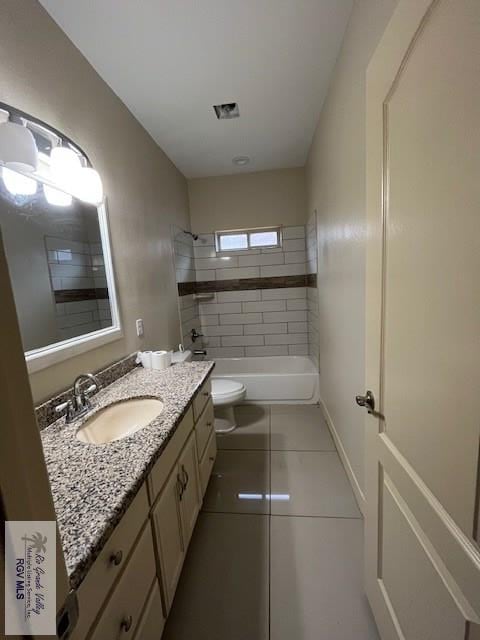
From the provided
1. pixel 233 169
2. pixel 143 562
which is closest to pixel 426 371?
pixel 143 562

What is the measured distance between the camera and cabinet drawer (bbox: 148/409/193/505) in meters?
0.93

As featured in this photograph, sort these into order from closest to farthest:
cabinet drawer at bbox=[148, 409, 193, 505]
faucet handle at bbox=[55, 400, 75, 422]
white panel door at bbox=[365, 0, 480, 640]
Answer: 1. white panel door at bbox=[365, 0, 480, 640]
2. cabinet drawer at bbox=[148, 409, 193, 505]
3. faucet handle at bbox=[55, 400, 75, 422]

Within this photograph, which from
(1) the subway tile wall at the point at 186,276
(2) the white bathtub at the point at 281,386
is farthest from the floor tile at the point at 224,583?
(1) the subway tile wall at the point at 186,276

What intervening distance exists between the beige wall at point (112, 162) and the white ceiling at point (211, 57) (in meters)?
0.13

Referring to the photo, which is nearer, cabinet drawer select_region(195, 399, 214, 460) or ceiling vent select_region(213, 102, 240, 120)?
cabinet drawer select_region(195, 399, 214, 460)

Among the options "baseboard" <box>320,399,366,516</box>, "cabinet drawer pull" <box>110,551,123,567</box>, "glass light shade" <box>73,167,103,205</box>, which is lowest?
"baseboard" <box>320,399,366,516</box>

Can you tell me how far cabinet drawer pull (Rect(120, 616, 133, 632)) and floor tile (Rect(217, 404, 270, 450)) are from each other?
1473mm

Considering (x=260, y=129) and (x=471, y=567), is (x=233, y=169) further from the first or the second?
(x=471, y=567)

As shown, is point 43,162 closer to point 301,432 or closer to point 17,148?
point 17,148

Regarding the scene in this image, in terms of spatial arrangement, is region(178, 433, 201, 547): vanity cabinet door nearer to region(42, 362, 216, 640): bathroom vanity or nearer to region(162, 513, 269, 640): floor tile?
region(42, 362, 216, 640): bathroom vanity

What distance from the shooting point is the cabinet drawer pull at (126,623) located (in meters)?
0.73

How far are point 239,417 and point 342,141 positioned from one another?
2.36 meters

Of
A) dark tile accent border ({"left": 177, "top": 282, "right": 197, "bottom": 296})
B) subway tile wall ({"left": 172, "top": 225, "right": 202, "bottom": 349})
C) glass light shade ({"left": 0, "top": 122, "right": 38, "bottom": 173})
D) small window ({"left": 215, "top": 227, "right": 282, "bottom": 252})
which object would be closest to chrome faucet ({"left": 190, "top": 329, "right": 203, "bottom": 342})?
subway tile wall ({"left": 172, "top": 225, "right": 202, "bottom": 349})

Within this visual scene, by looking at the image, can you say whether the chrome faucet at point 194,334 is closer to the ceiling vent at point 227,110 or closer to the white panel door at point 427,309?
the ceiling vent at point 227,110
